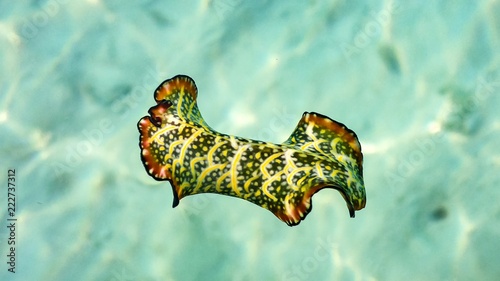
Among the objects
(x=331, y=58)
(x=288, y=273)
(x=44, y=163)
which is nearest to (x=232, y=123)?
(x=331, y=58)

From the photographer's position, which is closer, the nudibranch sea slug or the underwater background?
the nudibranch sea slug

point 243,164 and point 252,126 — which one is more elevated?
point 252,126

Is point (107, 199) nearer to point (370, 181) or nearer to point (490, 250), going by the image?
point (370, 181)

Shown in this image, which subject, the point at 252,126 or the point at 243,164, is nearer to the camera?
the point at 243,164

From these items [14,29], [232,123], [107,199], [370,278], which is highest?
[14,29]

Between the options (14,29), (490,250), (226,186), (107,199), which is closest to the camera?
(226,186)
